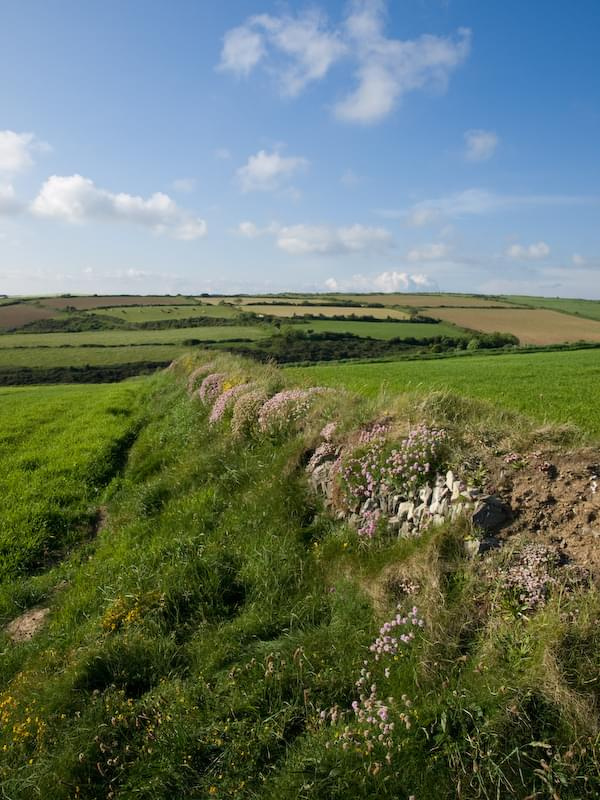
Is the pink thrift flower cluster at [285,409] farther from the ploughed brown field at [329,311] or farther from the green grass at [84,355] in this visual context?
the ploughed brown field at [329,311]

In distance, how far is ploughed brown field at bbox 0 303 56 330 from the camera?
105456 mm

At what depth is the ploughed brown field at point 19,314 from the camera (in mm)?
105456

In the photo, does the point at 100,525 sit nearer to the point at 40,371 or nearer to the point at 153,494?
the point at 153,494

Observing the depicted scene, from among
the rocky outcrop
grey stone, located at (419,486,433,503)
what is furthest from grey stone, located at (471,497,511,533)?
grey stone, located at (419,486,433,503)

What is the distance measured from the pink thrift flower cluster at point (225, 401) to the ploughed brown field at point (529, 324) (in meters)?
55.9

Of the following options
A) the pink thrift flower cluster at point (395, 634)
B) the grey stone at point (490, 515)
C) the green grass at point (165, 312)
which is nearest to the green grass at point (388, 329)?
the green grass at point (165, 312)

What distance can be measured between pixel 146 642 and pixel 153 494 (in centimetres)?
473

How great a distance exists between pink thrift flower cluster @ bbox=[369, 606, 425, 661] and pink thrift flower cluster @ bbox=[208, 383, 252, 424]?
8.63 metres

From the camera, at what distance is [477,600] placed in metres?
4.67

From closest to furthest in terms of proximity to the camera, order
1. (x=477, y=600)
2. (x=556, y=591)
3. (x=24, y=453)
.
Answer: (x=556, y=591), (x=477, y=600), (x=24, y=453)


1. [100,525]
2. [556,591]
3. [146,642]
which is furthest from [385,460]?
[100,525]

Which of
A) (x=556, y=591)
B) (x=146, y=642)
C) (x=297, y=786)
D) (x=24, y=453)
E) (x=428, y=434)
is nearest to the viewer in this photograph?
(x=297, y=786)

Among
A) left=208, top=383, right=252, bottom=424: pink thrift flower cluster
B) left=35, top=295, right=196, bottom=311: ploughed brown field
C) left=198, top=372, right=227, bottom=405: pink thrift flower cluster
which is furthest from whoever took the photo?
left=35, top=295, right=196, bottom=311: ploughed brown field

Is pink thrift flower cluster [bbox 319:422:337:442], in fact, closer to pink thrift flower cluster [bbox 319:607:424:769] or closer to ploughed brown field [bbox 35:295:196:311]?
pink thrift flower cluster [bbox 319:607:424:769]
